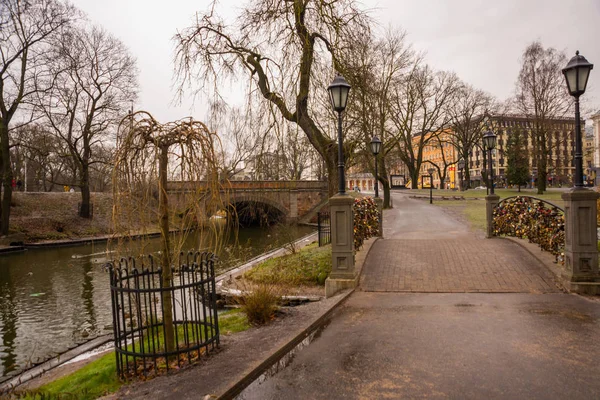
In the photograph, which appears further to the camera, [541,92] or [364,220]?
[541,92]

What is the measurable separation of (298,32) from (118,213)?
8.25m

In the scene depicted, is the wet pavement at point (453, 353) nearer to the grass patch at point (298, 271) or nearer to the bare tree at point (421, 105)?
the grass patch at point (298, 271)

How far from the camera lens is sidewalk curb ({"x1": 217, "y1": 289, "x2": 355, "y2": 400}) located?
13.0ft

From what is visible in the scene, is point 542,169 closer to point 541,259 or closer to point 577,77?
point 541,259

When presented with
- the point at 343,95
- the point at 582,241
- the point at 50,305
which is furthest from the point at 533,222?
the point at 50,305

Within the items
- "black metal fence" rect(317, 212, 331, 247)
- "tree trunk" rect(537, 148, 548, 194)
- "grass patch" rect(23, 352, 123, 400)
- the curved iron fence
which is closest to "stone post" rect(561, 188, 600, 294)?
the curved iron fence

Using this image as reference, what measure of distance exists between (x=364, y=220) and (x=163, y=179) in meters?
→ 8.72

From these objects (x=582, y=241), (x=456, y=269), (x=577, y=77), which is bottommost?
(x=456, y=269)

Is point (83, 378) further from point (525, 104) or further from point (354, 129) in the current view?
point (525, 104)

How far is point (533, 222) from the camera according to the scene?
10.7 meters

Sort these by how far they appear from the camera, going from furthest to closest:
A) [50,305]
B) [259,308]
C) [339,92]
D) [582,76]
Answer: [50,305] < [339,92] < [582,76] < [259,308]

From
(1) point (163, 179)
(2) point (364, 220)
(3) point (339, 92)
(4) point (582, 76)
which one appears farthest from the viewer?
(2) point (364, 220)

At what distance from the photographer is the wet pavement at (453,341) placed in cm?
395

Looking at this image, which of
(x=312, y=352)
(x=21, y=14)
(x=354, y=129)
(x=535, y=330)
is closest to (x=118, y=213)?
(x=312, y=352)
